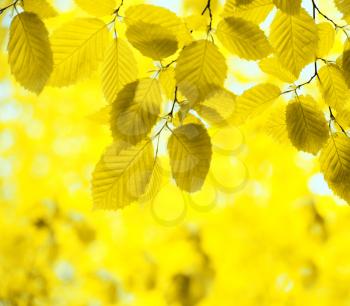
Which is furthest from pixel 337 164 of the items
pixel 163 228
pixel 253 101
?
pixel 163 228

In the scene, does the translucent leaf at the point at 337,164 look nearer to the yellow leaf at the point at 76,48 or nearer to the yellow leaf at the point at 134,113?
the yellow leaf at the point at 134,113

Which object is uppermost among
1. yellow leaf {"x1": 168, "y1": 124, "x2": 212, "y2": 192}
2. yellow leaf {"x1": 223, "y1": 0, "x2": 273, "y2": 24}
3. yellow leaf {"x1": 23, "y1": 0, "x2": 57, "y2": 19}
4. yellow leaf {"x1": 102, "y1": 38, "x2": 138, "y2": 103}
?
yellow leaf {"x1": 23, "y1": 0, "x2": 57, "y2": 19}

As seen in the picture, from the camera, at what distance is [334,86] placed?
30.9 inches

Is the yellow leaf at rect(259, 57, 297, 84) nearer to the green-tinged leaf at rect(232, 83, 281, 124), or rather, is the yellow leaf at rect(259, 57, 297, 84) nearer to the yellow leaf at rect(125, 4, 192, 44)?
the green-tinged leaf at rect(232, 83, 281, 124)

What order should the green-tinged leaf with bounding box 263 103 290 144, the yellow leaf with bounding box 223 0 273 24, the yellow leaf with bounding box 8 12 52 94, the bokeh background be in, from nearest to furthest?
the yellow leaf with bounding box 8 12 52 94 < the yellow leaf with bounding box 223 0 273 24 < the green-tinged leaf with bounding box 263 103 290 144 < the bokeh background

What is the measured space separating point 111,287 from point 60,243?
0.71 metres

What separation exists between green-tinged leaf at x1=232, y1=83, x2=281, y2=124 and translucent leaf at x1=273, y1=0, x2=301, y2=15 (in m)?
0.18

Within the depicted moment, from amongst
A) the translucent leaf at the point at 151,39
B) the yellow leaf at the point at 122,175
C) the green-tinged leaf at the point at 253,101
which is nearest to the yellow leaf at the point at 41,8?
the translucent leaf at the point at 151,39

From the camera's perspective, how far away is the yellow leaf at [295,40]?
2.32 feet

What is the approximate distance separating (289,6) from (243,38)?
0.10 m

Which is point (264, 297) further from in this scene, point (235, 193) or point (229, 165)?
point (229, 165)

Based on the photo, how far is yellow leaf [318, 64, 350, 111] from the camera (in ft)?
2.56

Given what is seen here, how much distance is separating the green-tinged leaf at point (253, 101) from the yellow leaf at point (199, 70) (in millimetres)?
170

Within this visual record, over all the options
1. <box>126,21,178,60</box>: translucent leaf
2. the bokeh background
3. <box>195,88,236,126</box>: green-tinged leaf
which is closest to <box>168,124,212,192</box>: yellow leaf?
<box>195,88,236,126</box>: green-tinged leaf
